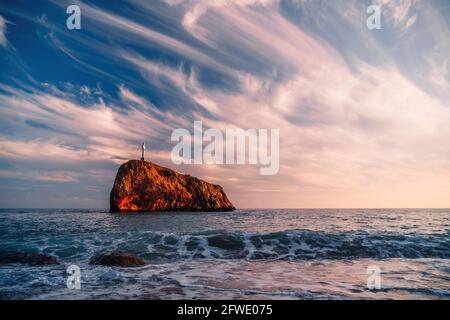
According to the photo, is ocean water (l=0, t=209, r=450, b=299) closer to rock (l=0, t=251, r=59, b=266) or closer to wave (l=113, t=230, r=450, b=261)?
wave (l=113, t=230, r=450, b=261)

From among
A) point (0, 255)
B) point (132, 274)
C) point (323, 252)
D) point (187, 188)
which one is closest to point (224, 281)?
point (132, 274)

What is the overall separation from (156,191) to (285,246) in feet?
216

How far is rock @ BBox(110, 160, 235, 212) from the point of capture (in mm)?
71438

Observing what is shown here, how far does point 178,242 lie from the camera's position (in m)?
16.9

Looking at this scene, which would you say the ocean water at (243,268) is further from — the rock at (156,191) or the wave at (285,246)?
the rock at (156,191)

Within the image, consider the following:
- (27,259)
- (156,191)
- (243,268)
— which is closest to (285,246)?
(243,268)

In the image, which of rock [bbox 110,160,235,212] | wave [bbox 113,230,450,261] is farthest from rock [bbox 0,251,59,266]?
rock [bbox 110,160,235,212]

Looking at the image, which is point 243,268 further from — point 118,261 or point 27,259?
point 27,259

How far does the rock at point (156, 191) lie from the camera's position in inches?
2813

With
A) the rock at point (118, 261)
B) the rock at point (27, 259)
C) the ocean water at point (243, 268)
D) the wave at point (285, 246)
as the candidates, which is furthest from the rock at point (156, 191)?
the rock at point (118, 261)

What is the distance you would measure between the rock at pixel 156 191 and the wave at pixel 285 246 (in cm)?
5635

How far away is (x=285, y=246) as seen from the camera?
53.5 ft

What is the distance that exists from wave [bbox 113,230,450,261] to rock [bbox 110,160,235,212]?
5635 cm
